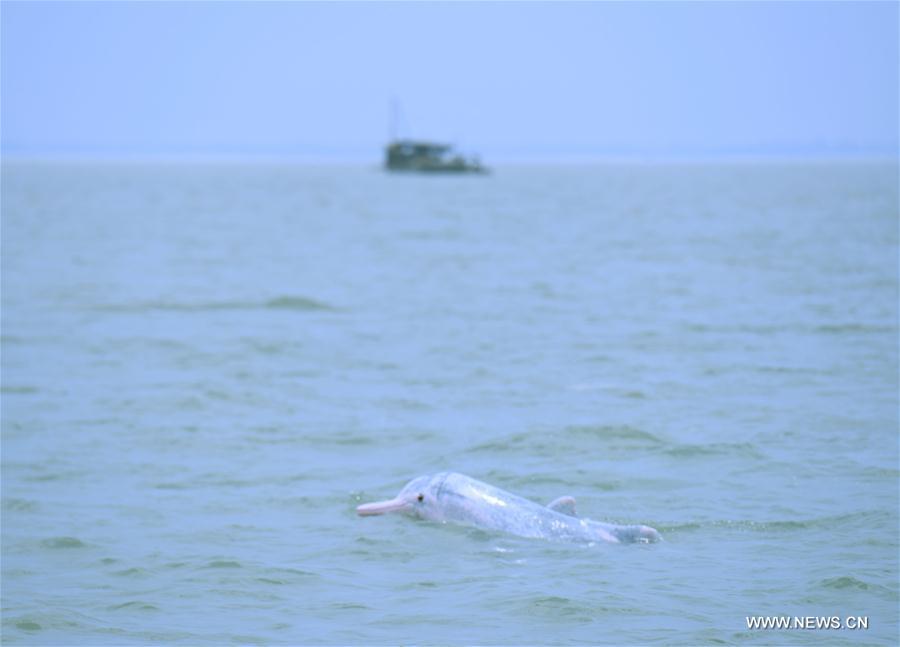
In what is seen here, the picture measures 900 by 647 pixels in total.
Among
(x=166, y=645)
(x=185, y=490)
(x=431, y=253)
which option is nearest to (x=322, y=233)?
(x=431, y=253)

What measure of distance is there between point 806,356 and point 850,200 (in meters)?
59.6

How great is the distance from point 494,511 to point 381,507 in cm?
108

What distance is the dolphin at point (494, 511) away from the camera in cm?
1082

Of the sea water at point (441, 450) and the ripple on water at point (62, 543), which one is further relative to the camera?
the ripple on water at point (62, 543)

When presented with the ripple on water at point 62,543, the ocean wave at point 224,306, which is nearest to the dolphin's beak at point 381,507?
the ripple on water at point 62,543

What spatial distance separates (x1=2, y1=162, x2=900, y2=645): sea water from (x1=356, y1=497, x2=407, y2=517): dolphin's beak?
0.10m

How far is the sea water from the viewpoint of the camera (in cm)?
959

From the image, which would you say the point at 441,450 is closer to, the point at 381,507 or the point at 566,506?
the point at 381,507

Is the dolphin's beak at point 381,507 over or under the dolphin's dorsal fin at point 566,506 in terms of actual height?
under

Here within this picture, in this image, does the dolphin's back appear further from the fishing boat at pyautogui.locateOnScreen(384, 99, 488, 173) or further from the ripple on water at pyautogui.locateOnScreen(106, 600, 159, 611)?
the fishing boat at pyautogui.locateOnScreen(384, 99, 488, 173)

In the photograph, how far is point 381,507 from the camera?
11.7m

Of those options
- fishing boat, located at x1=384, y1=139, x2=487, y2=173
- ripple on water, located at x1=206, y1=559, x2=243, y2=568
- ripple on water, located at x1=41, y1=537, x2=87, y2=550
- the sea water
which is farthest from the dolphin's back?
fishing boat, located at x1=384, y1=139, x2=487, y2=173

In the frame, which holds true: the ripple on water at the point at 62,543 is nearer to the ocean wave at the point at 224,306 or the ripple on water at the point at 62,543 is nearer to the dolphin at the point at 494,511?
the dolphin at the point at 494,511

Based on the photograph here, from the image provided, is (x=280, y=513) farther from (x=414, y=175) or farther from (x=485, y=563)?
(x=414, y=175)
